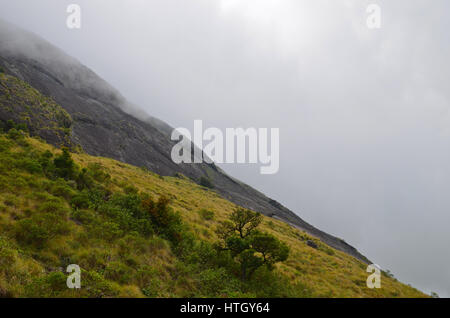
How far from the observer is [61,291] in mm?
7602

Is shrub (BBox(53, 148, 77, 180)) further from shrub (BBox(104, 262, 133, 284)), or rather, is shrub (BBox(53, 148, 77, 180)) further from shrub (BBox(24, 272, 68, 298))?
shrub (BBox(24, 272, 68, 298))

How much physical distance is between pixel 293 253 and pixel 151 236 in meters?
14.5

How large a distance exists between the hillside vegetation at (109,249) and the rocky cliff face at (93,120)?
15.1 meters

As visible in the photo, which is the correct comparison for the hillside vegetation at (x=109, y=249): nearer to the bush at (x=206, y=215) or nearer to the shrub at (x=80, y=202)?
the shrub at (x=80, y=202)

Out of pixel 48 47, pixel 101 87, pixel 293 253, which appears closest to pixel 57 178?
pixel 293 253

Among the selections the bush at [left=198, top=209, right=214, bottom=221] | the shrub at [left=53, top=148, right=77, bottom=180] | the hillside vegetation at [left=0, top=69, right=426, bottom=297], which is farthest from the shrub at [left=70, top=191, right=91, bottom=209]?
the bush at [left=198, top=209, right=214, bottom=221]

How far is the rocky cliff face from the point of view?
4566 centimetres

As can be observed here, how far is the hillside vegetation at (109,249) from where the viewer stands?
28.1ft

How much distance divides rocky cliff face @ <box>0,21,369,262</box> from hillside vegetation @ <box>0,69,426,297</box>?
49.5 feet

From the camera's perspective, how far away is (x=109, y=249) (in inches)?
428

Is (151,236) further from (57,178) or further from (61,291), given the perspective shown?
(57,178)
